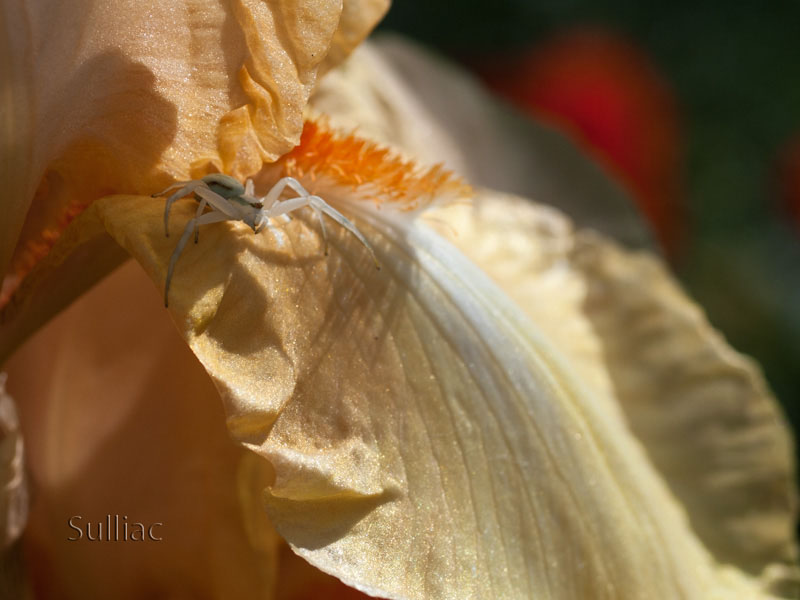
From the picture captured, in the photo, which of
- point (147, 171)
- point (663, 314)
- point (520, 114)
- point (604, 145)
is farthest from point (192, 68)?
point (604, 145)

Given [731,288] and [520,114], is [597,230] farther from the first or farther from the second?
[731,288]

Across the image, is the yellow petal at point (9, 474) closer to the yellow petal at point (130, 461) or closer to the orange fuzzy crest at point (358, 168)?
the yellow petal at point (130, 461)

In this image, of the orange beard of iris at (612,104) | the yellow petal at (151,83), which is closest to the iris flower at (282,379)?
the yellow petal at (151,83)

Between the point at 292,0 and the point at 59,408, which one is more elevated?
the point at 292,0

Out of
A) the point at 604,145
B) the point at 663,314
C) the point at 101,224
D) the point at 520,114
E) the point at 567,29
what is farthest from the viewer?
the point at 567,29

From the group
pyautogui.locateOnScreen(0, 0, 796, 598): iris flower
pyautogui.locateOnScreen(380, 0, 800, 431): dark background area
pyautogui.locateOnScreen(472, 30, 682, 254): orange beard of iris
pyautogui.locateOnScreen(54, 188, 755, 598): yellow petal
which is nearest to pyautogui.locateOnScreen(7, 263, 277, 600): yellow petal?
pyautogui.locateOnScreen(0, 0, 796, 598): iris flower

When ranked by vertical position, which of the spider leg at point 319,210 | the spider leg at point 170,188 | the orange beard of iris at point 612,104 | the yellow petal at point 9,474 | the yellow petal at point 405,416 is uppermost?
the orange beard of iris at point 612,104
